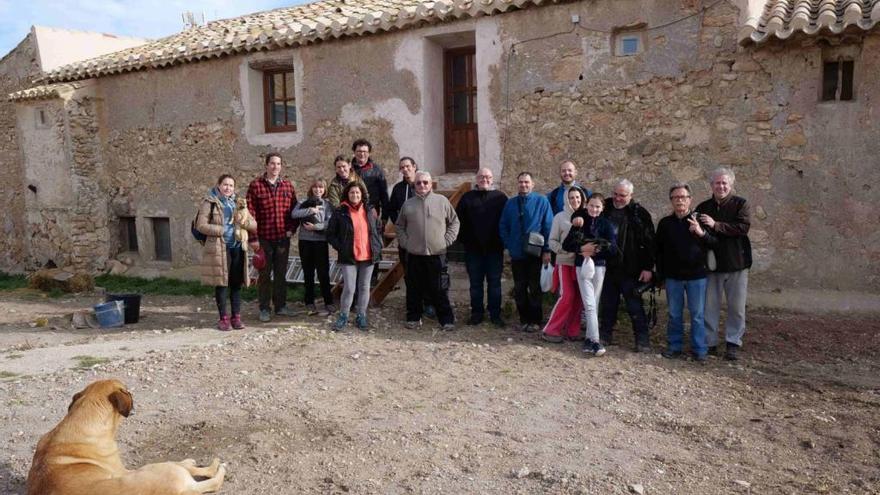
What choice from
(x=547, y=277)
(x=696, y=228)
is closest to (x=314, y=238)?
(x=547, y=277)

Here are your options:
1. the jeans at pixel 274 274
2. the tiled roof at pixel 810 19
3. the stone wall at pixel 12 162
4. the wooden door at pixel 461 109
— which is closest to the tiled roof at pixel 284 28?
the wooden door at pixel 461 109

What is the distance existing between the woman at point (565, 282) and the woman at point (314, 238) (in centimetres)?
242

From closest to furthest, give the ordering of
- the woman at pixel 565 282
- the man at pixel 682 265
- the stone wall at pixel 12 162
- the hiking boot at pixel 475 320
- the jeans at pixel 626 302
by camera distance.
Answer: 1. the man at pixel 682 265
2. the jeans at pixel 626 302
3. the woman at pixel 565 282
4. the hiking boot at pixel 475 320
5. the stone wall at pixel 12 162

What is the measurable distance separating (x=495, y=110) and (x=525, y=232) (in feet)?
8.70

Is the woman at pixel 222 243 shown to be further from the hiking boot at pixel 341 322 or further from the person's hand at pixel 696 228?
the person's hand at pixel 696 228

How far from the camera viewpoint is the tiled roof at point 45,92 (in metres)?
12.3

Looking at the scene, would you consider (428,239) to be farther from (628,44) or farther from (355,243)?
(628,44)

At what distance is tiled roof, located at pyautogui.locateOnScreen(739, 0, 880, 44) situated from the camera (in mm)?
6758

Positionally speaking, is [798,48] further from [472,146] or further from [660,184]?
[472,146]

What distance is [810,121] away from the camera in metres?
7.32

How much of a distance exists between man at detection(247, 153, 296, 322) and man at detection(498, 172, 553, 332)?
2365mm

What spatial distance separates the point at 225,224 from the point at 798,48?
19.9 feet

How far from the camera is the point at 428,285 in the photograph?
7410 millimetres

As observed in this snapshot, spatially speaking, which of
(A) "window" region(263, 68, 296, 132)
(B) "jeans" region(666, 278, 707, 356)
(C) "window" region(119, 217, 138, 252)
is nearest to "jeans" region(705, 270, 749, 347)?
(B) "jeans" region(666, 278, 707, 356)
